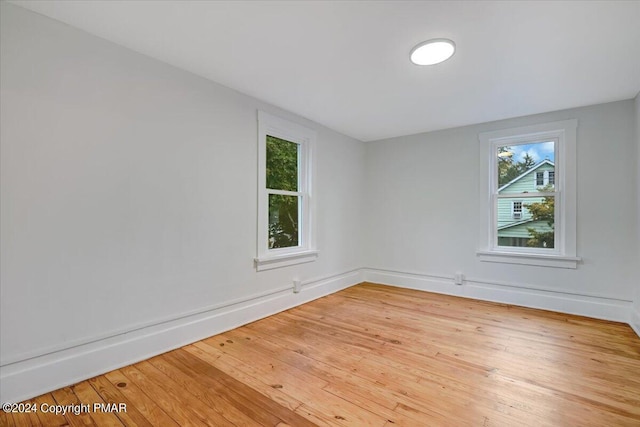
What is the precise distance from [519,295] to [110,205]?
175 inches

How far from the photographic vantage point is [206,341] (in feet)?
8.57

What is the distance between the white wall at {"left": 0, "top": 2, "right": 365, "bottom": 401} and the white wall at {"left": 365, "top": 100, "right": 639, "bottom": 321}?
2.45m

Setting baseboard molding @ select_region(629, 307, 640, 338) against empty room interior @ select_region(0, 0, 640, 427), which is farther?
baseboard molding @ select_region(629, 307, 640, 338)

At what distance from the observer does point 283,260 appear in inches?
137

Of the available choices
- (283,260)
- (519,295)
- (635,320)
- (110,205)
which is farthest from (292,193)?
(635,320)

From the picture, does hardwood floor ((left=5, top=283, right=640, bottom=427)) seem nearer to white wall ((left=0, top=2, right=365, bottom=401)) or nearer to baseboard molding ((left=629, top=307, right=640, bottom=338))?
baseboard molding ((left=629, top=307, right=640, bottom=338))

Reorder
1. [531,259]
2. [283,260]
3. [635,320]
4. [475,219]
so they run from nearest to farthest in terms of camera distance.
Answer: [635,320]
[283,260]
[531,259]
[475,219]

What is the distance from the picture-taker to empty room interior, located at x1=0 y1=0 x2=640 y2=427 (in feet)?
5.78

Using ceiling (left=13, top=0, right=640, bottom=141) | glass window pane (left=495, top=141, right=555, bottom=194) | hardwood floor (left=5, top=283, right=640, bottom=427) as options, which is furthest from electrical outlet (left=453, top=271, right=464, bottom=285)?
ceiling (left=13, top=0, right=640, bottom=141)

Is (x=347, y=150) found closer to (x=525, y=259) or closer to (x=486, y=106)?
(x=486, y=106)

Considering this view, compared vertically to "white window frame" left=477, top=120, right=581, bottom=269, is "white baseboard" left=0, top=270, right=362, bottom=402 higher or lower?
lower

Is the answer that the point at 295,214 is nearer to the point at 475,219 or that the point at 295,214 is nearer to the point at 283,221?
the point at 283,221

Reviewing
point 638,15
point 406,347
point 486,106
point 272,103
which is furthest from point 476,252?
point 272,103

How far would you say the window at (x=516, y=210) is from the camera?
3760mm
